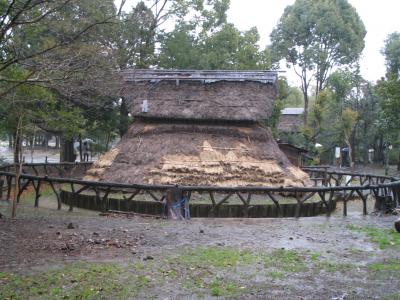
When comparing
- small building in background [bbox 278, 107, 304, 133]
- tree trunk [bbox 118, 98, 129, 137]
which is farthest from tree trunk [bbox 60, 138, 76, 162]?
small building in background [bbox 278, 107, 304, 133]

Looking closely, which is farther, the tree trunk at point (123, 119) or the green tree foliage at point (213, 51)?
the green tree foliage at point (213, 51)

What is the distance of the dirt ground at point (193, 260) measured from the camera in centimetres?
663

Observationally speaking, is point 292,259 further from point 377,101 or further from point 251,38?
point 377,101

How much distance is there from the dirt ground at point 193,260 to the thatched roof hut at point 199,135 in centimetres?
607

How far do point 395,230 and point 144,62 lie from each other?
19.9 m

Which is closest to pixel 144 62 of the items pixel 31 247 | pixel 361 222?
pixel 361 222

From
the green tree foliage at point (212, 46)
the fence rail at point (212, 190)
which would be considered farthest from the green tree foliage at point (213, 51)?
the fence rail at point (212, 190)

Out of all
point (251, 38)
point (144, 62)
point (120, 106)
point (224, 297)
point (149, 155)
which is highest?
point (251, 38)

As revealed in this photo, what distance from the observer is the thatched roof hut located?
1933 centimetres

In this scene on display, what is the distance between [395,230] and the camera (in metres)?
11.9

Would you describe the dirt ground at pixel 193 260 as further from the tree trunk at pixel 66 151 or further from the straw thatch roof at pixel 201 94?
the tree trunk at pixel 66 151

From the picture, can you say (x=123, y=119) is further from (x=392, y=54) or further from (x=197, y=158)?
(x=392, y=54)

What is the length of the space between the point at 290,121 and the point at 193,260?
146 feet

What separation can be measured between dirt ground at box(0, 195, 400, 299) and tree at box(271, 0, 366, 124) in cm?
3767
